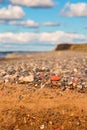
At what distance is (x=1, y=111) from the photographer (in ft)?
56.9

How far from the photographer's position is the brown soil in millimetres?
16781

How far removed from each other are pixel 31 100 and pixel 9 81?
2.80m

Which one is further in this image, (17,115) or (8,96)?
(8,96)

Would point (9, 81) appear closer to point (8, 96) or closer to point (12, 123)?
point (8, 96)

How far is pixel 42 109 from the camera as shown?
17.5 meters

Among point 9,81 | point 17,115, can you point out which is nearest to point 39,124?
point 17,115

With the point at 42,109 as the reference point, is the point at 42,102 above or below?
above

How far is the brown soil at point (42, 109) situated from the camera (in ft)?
55.1

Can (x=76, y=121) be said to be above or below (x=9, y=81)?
below

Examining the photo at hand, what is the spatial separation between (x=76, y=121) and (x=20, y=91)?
3504mm

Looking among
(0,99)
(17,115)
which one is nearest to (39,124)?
(17,115)

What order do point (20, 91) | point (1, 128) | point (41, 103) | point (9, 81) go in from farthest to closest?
1. point (9, 81)
2. point (20, 91)
3. point (41, 103)
4. point (1, 128)

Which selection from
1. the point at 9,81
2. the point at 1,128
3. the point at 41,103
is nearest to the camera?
the point at 1,128

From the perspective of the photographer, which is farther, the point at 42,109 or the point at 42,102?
the point at 42,102
